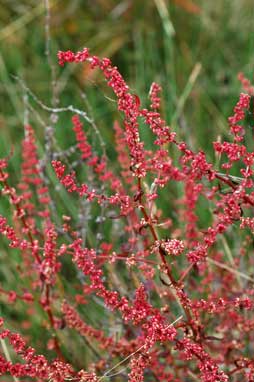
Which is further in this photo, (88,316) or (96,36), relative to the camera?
(96,36)

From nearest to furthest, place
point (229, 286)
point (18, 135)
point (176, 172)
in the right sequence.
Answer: point (176, 172) < point (229, 286) < point (18, 135)

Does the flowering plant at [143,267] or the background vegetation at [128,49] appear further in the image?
the background vegetation at [128,49]

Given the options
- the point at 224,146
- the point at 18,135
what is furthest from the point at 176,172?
the point at 18,135

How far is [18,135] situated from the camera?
117 inches

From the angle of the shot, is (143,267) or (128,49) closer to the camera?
(143,267)

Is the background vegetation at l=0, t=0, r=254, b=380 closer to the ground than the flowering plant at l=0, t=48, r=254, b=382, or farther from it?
farther from it

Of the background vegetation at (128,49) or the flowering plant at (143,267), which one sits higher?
the background vegetation at (128,49)

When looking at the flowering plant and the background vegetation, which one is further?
the background vegetation

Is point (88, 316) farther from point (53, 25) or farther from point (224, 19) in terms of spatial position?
point (224, 19)

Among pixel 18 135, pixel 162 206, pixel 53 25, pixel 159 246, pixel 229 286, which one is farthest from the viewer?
pixel 53 25

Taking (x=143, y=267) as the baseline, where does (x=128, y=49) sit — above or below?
above

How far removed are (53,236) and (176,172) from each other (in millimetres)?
302

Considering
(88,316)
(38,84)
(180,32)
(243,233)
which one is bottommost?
(88,316)

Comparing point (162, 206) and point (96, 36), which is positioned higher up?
point (96, 36)
